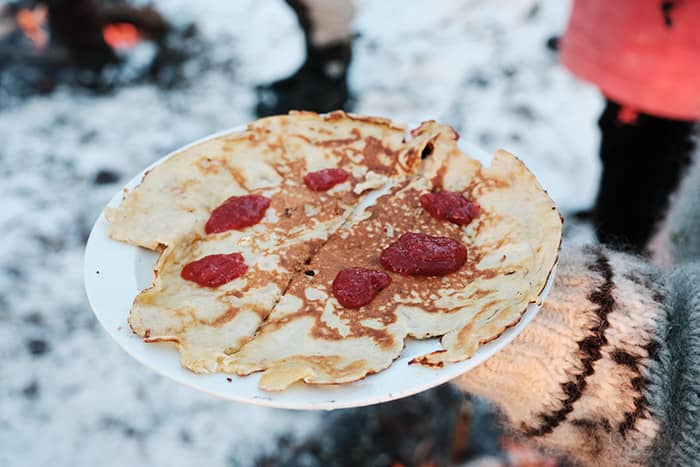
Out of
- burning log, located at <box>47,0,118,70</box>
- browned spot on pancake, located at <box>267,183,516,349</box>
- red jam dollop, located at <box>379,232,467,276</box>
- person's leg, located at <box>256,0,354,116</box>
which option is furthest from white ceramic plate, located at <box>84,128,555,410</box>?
burning log, located at <box>47,0,118,70</box>

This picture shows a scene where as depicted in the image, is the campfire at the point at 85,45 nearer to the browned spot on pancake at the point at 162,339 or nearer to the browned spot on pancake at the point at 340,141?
the browned spot on pancake at the point at 340,141

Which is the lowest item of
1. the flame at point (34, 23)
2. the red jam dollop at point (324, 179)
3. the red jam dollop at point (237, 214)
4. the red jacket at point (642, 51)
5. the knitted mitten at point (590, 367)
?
the flame at point (34, 23)

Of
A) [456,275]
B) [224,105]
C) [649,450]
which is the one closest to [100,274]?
[456,275]

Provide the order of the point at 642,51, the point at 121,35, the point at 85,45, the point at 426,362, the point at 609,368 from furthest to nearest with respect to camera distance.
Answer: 1. the point at 121,35
2. the point at 85,45
3. the point at 642,51
4. the point at 609,368
5. the point at 426,362

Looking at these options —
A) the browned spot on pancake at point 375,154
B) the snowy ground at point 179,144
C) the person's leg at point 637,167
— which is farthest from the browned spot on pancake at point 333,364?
the person's leg at point 637,167

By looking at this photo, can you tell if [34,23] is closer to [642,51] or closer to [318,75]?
[318,75]

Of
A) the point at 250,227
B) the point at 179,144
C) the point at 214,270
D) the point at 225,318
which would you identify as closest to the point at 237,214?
the point at 250,227

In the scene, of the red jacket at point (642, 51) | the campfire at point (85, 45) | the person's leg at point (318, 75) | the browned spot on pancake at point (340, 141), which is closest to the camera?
the browned spot on pancake at point (340, 141)
